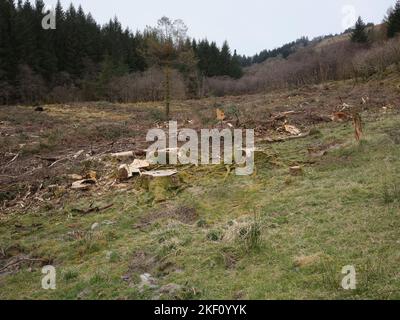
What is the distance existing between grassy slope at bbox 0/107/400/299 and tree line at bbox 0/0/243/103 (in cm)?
3047

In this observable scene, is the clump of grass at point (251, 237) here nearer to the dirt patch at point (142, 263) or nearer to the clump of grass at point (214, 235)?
the clump of grass at point (214, 235)

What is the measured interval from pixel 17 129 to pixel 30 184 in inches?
399

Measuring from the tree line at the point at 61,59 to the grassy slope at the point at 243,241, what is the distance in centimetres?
3047

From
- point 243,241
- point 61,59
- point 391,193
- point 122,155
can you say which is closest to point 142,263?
point 243,241

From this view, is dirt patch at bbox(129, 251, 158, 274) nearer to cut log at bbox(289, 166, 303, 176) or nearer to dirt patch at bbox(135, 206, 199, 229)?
dirt patch at bbox(135, 206, 199, 229)

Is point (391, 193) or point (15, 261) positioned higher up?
point (391, 193)

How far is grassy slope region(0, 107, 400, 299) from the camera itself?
5.34 metres

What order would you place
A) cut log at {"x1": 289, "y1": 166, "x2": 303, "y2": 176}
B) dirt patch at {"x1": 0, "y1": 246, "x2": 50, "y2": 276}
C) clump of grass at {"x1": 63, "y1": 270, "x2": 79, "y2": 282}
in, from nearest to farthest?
clump of grass at {"x1": 63, "y1": 270, "x2": 79, "y2": 282}, dirt patch at {"x1": 0, "y1": 246, "x2": 50, "y2": 276}, cut log at {"x1": 289, "y1": 166, "x2": 303, "y2": 176}

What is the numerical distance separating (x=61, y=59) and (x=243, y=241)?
52.7 meters

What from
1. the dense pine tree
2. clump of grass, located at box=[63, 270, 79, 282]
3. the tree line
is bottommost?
clump of grass, located at box=[63, 270, 79, 282]

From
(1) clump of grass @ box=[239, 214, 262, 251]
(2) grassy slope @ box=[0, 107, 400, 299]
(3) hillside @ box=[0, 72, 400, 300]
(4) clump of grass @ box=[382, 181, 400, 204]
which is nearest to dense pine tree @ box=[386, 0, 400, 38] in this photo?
(3) hillside @ box=[0, 72, 400, 300]

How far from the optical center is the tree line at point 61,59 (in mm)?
45500

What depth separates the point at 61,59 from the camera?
53844 mm

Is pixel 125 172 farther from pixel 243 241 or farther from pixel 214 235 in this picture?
pixel 243 241
